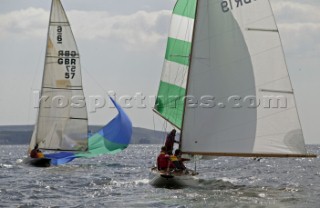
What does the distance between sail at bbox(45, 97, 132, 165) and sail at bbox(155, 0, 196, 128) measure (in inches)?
441

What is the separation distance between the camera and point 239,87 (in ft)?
88.7

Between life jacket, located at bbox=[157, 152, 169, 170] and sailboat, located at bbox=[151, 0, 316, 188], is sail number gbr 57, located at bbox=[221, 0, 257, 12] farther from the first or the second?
life jacket, located at bbox=[157, 152, 169, 170]

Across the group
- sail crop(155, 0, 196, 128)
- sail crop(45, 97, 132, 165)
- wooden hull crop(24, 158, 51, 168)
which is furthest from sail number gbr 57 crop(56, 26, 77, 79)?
sail crop(155, 0, 196, 128)

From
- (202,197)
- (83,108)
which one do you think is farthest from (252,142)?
(83,108)

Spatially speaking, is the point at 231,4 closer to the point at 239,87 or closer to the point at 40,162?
the point at 239,87

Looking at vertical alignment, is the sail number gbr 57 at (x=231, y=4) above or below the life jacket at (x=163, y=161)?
above

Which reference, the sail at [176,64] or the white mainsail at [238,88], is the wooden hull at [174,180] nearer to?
the white mainsail at [238,88]

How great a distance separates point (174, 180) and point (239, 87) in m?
4.28

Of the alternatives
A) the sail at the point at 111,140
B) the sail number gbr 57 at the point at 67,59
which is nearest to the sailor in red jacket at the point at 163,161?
the sail at the point at 111,140

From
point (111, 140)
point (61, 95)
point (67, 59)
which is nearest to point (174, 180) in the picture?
point (111, 140)

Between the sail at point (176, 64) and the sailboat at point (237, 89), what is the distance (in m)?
3.77

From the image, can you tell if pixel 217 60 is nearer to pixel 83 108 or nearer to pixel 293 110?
pixel 293 110

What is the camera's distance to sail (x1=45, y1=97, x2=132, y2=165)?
42938 mm

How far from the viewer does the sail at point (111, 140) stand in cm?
4294
